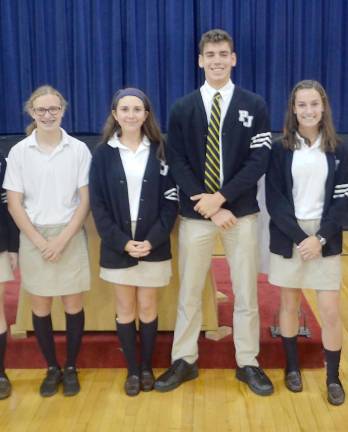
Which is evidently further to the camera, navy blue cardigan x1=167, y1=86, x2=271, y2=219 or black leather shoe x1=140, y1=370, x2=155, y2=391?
black leather shoe x1=140, y1=370, x2=155, y2=391

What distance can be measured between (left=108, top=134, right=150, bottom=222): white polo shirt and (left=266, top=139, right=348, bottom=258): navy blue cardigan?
56 centimetres

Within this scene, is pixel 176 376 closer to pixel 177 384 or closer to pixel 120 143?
pixel 177 384

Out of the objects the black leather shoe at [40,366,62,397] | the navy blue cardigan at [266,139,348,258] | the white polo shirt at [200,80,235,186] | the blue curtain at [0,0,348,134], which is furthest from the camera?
the blue curtain at [0,0,348,134]

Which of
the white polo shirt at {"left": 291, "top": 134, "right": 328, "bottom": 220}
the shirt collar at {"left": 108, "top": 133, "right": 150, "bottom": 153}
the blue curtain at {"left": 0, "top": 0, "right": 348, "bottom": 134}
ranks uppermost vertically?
the blue curtain at {"left": 0, "top": 0, "right": 348, "bottom": 134}

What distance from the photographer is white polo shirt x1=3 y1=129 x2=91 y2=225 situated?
92.5 inches

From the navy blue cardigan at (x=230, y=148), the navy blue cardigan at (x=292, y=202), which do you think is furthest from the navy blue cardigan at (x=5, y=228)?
the navy blue cardigan at (x=292, y=202)

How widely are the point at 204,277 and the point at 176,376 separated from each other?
1.58 ft

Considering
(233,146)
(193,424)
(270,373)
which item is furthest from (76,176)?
(270,373)

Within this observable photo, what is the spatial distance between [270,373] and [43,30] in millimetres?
4366

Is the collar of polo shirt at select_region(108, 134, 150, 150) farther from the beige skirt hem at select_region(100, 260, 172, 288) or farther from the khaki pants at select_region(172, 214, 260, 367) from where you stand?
the beige skirt hem at select_region(100, 260, 172, 288)

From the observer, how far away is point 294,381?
98.4 inches

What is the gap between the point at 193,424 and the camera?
7.39 ft

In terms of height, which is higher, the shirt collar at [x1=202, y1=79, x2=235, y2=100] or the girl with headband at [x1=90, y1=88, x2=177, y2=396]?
the shirt collar at [x1=202, y1=79, x2=235, y2=100]

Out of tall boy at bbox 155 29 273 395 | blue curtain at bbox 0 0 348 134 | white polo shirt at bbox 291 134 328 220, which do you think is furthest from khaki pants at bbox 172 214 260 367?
blue curtain at bbox 0 0 348 134
